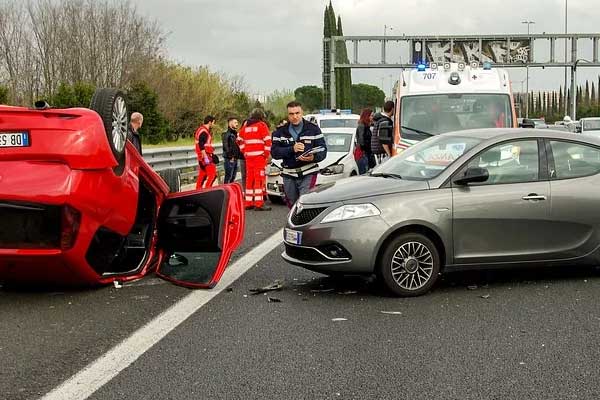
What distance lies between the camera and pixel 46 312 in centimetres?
645

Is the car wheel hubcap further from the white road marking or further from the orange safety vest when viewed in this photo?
the orange safety vest

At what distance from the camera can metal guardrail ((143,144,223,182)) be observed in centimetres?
1728

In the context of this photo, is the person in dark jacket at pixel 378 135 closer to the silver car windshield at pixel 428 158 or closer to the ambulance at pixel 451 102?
the ambulance at pixel 451 102

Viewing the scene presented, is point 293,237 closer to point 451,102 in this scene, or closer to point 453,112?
point 453,112

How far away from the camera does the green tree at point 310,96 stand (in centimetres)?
10004

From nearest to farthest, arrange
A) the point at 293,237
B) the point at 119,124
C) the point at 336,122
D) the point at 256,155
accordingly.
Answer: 1. the point at 119,124
2. the point at 293,237
3. the point at 256,155
4. the point at 336,122

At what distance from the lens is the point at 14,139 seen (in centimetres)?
623

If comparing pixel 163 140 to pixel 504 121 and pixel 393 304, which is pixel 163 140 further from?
pixel 393 304

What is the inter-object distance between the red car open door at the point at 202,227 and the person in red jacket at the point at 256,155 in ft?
20.5

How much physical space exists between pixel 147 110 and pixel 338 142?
1752 cm

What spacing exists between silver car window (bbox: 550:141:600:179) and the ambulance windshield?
15.7 ft

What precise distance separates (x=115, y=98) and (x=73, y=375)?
2914mm

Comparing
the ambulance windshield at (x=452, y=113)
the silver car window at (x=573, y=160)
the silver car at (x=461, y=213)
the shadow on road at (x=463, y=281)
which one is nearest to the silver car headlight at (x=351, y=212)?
the silver car at (x=461, y=213)

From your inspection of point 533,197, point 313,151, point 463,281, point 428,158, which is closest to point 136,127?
point 313,151
